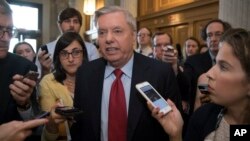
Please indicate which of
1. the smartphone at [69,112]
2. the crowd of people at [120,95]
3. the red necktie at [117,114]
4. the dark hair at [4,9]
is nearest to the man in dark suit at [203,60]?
the crowd of people at [120,95]

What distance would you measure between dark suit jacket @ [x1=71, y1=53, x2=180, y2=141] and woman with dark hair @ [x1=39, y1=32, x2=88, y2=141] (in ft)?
0.59

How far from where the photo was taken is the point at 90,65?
2.11 metres

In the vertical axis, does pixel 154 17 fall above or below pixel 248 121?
above

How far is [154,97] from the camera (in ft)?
5.61

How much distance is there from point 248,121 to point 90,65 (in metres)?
1.07

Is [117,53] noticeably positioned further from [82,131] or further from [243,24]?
[243,24]

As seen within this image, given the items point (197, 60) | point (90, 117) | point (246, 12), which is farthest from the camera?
point (246, 12)

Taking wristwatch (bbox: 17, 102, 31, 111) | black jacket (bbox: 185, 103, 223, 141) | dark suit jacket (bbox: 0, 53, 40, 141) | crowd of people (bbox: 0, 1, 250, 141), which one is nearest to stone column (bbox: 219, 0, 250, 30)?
crowd of people (bbox: 0, 1, 250, 141)

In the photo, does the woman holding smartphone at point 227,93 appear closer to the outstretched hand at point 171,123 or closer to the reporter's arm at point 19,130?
the outstretched hand at point 171,123

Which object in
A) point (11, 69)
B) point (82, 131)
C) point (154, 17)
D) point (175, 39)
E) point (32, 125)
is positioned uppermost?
point (154, 17)

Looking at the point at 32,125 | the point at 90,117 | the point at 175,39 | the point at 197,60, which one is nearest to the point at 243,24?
the point at 197,60

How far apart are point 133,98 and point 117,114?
0.14 meters

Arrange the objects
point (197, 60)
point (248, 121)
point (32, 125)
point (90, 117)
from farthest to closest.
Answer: point (197, 60), point (90, 117), point (248, 121), point (32, 125)

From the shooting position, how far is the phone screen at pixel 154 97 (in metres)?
1.68
